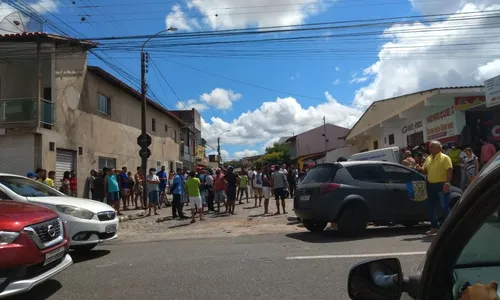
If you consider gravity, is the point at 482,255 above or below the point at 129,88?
below

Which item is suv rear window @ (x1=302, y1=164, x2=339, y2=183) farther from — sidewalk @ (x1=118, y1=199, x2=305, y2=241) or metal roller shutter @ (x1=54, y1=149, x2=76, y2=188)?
metal roller shutter @ (x1=54, y1=149, x2=76, y2=188)

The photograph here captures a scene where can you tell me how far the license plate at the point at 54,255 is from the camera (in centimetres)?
486

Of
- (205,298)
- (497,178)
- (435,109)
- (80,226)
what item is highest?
(435,109)

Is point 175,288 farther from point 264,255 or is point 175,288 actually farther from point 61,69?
point 61,69

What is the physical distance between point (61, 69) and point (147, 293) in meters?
14.5

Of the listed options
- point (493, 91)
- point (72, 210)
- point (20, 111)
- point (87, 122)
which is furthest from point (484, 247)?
point (87, 122)

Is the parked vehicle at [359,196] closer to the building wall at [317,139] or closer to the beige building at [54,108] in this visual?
the beige building at [54,108]

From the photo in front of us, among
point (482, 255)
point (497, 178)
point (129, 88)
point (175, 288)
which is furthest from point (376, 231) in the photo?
point (129, 88)

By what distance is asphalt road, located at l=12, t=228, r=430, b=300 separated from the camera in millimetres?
5105

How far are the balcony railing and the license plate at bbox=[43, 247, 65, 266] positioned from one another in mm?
11812

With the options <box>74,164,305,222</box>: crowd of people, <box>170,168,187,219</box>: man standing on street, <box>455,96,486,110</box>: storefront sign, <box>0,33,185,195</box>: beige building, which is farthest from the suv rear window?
<box>0,33,185,195</box>: beige building

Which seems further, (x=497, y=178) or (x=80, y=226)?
(x=80, y=226)

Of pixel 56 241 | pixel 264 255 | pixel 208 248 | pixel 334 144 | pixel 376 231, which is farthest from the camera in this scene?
pixel 334 144

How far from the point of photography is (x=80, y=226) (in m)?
7.39
